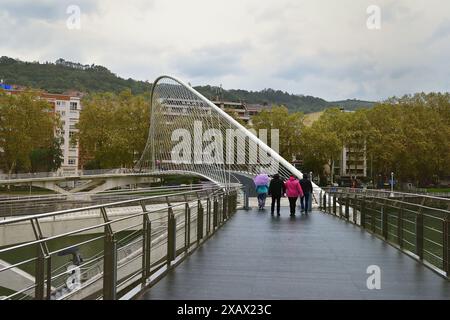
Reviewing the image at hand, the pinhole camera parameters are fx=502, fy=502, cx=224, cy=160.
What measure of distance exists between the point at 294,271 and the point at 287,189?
8570 mm

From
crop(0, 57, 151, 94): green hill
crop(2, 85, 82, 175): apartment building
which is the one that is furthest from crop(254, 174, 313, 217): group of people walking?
crop(0, 57, 151, 94): green hill

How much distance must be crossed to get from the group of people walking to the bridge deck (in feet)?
15.6

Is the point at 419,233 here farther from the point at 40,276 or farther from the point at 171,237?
the point at 40,276

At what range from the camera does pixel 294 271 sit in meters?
6.11

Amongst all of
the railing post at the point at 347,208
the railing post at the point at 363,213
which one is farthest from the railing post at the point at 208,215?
the railing post at the point at 347,208

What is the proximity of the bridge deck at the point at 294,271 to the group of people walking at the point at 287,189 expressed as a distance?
475 cm

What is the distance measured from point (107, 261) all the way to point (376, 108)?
5401 centimetres

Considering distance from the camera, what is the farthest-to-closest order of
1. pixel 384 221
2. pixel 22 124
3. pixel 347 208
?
pixel 22 124 < pixel 347 208 < pixel 384 221

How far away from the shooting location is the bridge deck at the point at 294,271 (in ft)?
16.2

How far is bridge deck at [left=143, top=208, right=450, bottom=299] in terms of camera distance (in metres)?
4.94

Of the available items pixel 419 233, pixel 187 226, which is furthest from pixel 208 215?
pixel 419 233

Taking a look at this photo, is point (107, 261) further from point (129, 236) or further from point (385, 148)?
point (385, 148)

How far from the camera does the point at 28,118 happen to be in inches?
1983

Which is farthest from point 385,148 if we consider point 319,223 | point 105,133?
point 319,223
